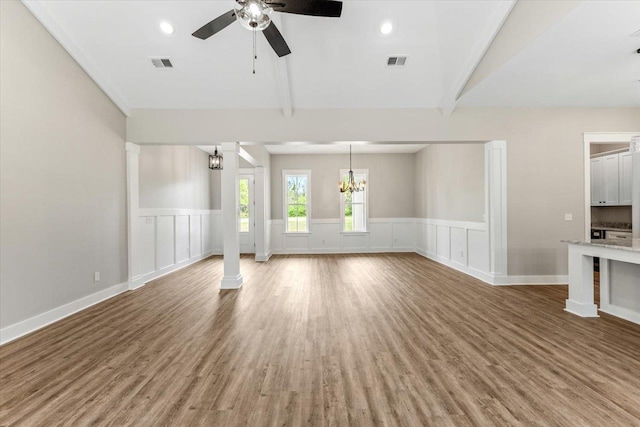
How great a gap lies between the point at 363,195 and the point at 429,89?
16.6 feet

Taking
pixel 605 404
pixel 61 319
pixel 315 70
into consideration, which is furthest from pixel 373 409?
pixel 315 70

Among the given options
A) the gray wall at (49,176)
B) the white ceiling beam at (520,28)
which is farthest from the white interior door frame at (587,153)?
the gray wall at (49,176)

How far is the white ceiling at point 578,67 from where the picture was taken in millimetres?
3014

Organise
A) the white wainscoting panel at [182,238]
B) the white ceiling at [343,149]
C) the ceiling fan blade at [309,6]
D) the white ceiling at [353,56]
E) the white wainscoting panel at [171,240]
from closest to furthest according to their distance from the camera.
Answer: the ceiling fan blade at [309,6], the white ceiling at [353,56], the white wainscoting panel at [171,240], the white wainscoting panel at [182,238], the white ceiling at [343,149]

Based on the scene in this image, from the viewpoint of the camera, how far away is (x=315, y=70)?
4.56 m

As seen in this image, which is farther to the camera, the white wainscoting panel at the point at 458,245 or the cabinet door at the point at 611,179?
the cabinet door at the point at 611,179

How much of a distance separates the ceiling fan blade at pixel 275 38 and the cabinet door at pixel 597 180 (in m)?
6.92

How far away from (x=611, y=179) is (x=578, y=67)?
357 cm

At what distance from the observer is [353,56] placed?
4.35m

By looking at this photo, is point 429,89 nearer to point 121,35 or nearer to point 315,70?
point 315,70

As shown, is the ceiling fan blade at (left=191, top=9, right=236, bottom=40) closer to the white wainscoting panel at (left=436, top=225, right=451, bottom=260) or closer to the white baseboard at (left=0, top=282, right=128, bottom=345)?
the white baseboard at (left=0, top=282, right=128, bottom=345)

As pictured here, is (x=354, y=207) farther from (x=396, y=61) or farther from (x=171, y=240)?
(x=396, y=61)

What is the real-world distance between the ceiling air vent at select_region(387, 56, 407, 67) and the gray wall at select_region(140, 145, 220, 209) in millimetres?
4469

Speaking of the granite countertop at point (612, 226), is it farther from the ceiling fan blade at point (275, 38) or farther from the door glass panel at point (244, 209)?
the door glass panel at point (244, 209)
